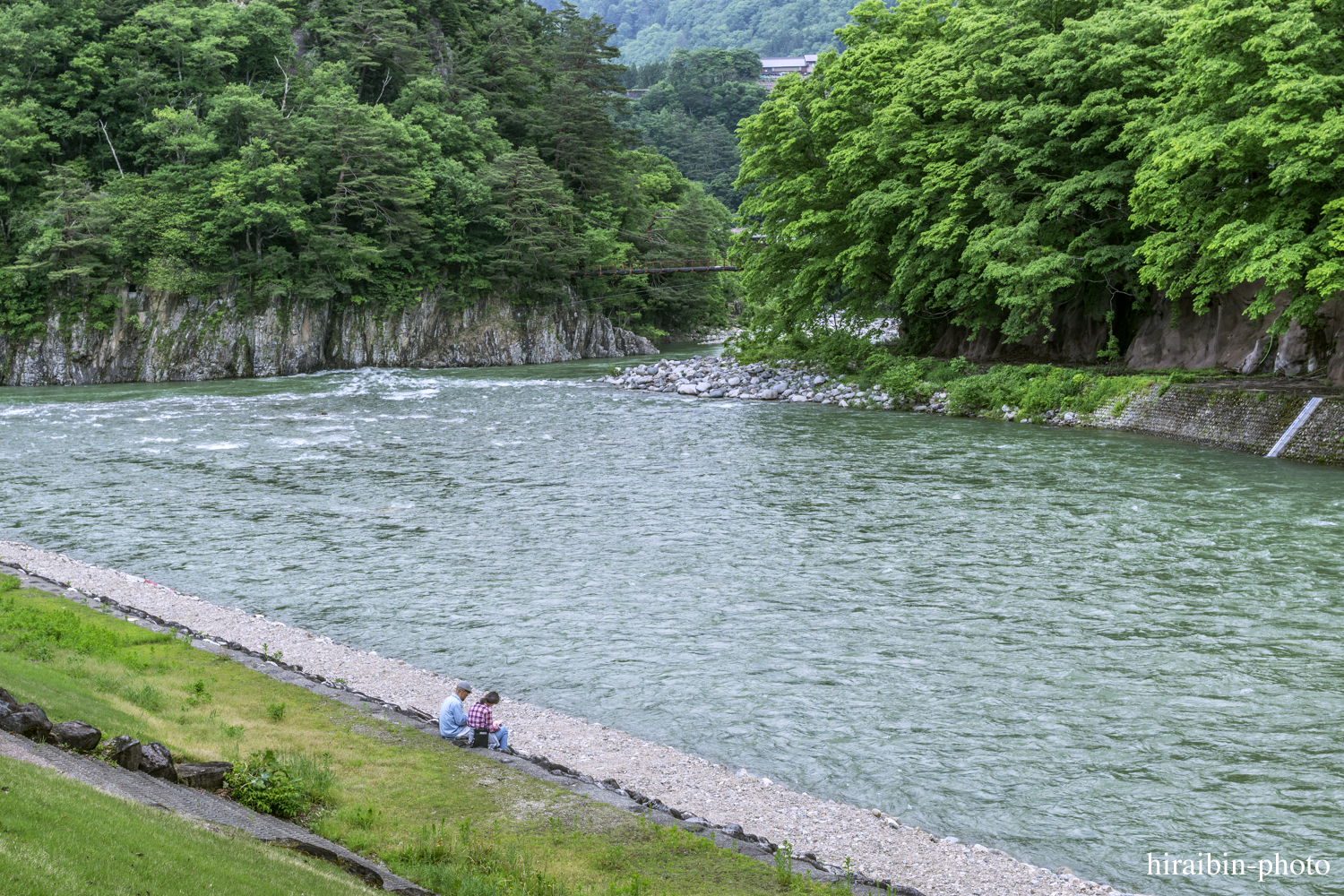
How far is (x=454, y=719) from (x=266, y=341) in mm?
63627

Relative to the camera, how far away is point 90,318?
6500cm

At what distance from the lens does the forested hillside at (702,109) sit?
487ft

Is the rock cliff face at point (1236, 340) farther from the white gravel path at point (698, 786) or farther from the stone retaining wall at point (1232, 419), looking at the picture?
the white gravel path at point (698, 786)

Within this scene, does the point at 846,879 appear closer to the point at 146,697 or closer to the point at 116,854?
the point at 116,854

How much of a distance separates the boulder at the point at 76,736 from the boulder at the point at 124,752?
13 cm

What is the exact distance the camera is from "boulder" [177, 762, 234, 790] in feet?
30.7

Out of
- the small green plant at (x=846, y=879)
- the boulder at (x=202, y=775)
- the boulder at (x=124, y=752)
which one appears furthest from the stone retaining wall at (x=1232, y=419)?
the boulder at (x=124, y=752)

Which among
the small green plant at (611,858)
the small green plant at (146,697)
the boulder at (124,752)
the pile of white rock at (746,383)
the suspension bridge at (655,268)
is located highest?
the suspension bridge at (655,268)

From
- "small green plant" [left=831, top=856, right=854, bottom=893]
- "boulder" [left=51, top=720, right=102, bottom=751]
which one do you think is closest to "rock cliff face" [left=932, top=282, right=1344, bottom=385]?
"small green plant" [left=831, top=856, right=854, bottom=893]

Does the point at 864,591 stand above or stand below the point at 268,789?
above

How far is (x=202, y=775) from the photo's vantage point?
9430mm

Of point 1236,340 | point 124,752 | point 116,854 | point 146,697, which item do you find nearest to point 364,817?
point 124,752

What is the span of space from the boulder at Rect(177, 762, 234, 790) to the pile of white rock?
37375mm

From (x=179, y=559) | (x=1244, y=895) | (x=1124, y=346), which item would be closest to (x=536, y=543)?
(x=179, y=559)
